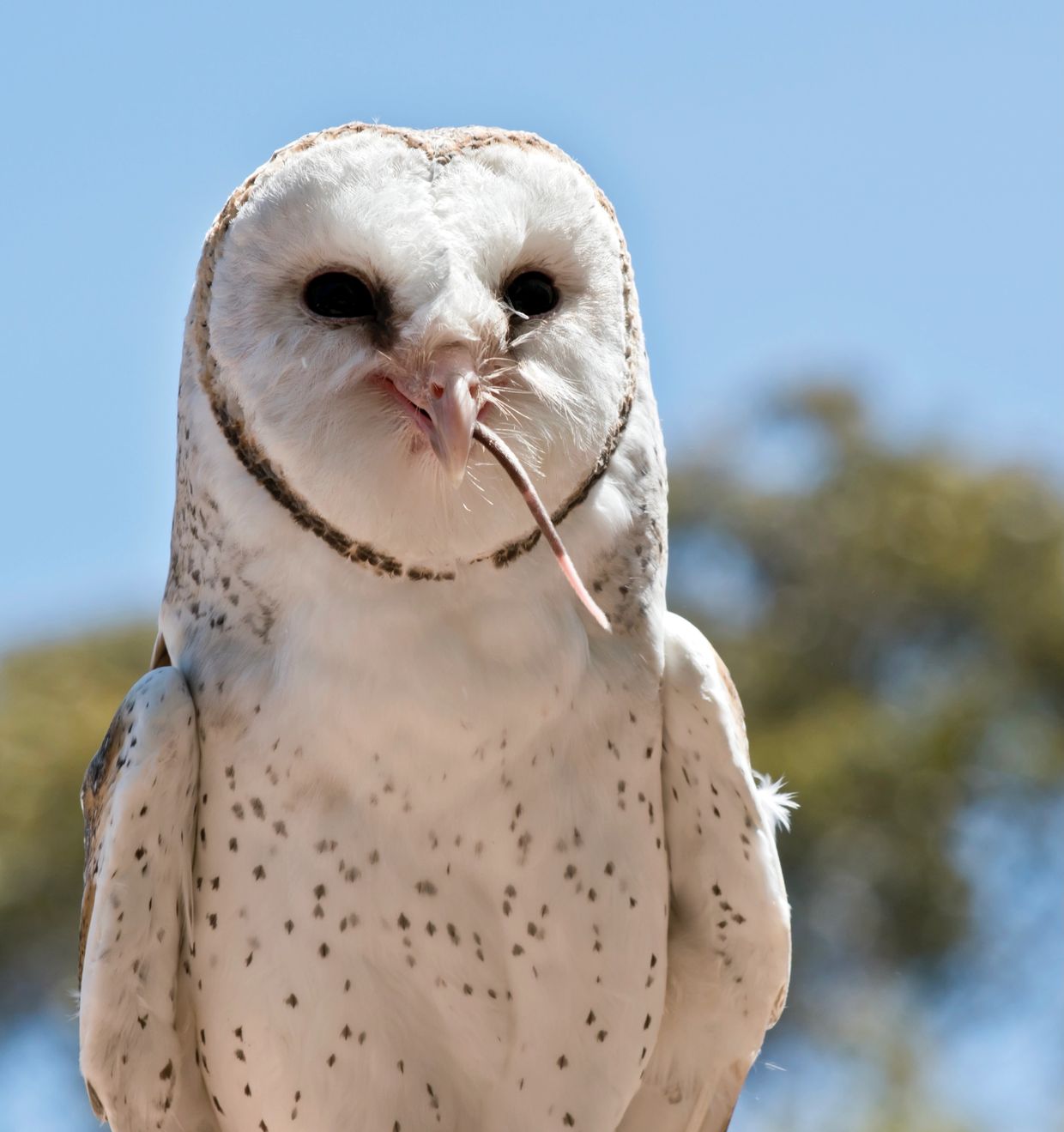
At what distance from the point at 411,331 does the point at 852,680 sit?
14.5 meters

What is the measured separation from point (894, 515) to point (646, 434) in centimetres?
1502

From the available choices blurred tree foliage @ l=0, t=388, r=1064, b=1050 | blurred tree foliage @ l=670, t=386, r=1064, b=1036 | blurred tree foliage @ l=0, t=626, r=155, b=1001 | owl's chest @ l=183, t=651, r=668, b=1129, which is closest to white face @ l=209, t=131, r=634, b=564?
owl's chest @ l=183, t=651, r=668, b=1129

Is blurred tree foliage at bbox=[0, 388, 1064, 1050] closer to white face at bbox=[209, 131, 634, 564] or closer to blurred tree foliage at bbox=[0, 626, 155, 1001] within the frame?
blurred tree foliage at bbox=[0, 626, 155, 1001]

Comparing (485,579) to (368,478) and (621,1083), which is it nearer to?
(368,478)

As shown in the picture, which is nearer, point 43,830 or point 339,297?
point 339,297

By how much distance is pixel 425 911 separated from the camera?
2297 mm

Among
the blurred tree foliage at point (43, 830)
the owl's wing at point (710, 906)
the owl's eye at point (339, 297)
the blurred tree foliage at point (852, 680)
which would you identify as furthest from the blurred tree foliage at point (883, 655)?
the owl's eye at point (339, 297)

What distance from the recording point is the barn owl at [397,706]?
221 centimetres

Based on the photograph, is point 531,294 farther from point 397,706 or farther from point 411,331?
point 397,706

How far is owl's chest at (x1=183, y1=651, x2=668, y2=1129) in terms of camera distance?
2.28 m

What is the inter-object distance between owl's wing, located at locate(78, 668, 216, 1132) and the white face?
1.28 feet

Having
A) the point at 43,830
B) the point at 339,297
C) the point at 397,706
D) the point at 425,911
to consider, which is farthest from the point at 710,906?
the point at 43,830

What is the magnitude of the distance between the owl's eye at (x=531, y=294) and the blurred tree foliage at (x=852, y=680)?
1177cm

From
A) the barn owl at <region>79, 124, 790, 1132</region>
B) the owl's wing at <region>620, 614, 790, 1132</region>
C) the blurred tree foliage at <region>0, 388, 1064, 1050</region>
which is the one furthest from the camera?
the blurred tree foliage at <region>0, 388, 1064, 1050</region>
